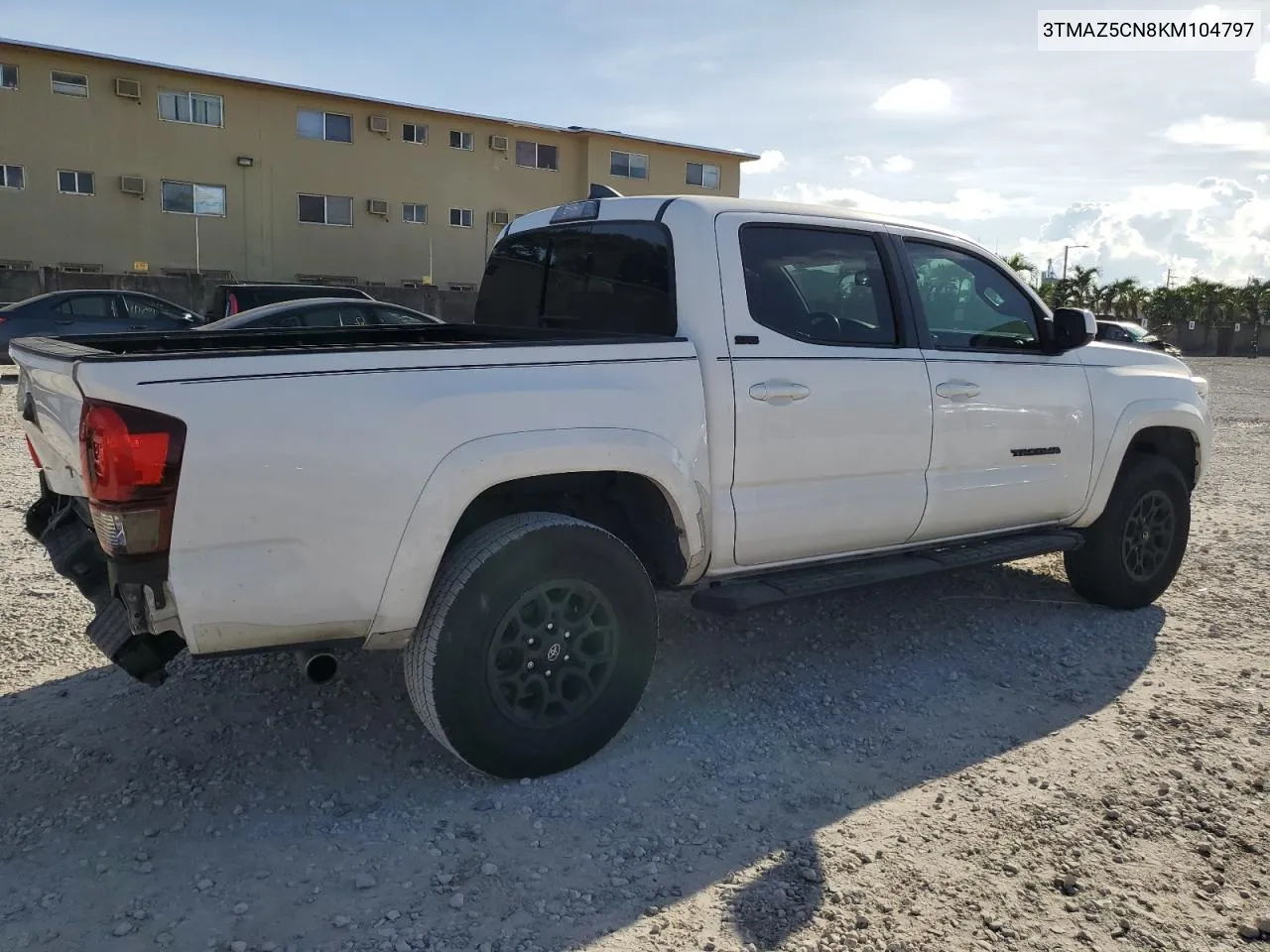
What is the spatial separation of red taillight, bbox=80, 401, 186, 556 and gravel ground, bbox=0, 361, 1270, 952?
1023mm

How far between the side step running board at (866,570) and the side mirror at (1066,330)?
3.08 ft

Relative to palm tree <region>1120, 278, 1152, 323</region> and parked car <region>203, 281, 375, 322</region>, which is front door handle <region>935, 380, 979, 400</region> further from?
palm tree <region>1120, 278, 1152, 323</region>

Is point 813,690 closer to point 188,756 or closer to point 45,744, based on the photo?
point 188,756

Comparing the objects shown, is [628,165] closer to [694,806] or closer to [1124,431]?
[1124,431]

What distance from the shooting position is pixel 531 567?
3344 millimetres

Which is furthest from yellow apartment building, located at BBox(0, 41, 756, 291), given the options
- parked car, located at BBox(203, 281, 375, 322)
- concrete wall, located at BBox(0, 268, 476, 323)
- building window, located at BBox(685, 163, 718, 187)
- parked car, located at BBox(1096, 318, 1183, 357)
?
parked car, located at BBox(1096, 318, 1183, 357)

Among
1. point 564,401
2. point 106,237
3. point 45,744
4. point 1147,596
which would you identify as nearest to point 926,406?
point 564,401

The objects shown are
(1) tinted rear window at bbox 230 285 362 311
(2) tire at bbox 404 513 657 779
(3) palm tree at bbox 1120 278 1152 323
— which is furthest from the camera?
(3) palm tree at bbox 1120 278 1152 323

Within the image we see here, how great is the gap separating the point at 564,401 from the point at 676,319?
705mm

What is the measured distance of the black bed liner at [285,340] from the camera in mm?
2977

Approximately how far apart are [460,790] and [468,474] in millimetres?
1131

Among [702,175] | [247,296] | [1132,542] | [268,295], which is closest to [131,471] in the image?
[1132,542]

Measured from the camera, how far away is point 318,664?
3.16 metres

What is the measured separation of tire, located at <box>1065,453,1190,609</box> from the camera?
17.7ft
